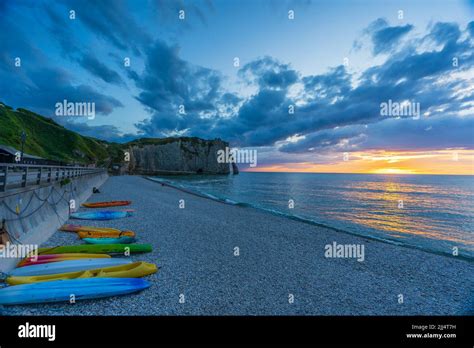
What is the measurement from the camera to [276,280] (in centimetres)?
839

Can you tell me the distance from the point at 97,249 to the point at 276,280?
23.6ft

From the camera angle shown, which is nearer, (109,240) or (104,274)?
(104,274)

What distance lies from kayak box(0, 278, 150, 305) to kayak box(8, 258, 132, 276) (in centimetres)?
118

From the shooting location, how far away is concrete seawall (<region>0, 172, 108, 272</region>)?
803cm

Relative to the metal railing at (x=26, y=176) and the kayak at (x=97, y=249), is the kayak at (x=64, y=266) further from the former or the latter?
the metal railing at (x=26, y=176)

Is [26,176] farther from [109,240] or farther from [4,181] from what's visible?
[109,240]

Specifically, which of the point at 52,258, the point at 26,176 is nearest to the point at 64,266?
the point at 52,258

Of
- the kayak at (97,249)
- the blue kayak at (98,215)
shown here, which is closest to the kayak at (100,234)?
the kayak at (97,249)

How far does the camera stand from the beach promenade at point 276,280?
21.4 feet

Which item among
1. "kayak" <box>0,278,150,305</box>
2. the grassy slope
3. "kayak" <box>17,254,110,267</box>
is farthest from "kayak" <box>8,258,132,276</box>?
the grassy slope

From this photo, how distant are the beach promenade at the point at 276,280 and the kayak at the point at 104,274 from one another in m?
0.49
